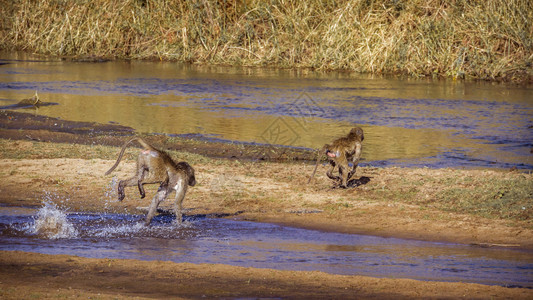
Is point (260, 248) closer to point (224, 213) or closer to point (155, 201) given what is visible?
point (155, 201)

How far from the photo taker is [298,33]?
3106cm

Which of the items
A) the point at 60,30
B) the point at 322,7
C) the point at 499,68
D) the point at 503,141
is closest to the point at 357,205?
the point at 503,141

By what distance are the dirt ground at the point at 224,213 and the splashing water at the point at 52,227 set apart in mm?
1148

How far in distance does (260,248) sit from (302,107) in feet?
44.9

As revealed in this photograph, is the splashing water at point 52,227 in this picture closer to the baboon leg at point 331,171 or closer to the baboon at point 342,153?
the baboon at point 342,153

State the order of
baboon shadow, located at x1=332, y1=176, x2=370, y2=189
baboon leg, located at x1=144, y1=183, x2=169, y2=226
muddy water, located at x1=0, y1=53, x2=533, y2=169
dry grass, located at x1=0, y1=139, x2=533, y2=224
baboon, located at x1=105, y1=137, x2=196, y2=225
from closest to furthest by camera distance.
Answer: baboon, located at x1=105, y1=137, x2=196, y2=225
baboon leg, located at x1=144, y1=183, x2=169, y2=226
dry grass, located at x1=0, y1=139, x2=533, y2=224
baboon shadow, located at x1=332, y1=176, x2=370, y2=189
muddy water, located at x1=0, y1=53, x2=533, y2=169

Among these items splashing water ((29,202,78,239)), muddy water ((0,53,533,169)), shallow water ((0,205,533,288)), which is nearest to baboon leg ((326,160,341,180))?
shallow water ((0,205,533,288))

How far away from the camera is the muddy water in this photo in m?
17.1

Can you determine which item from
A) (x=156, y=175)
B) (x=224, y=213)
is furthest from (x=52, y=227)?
(x=224, y=213)

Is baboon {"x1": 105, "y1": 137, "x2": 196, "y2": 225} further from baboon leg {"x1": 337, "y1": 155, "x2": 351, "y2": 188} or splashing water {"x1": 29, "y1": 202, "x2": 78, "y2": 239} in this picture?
baboon leg {"x1": 337, "y1": 155, "x2": 351, "y2": 188}

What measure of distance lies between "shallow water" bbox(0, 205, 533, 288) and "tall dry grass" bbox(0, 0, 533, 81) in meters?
20.0

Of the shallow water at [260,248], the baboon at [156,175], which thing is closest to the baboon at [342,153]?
the shallow water at [260,248]

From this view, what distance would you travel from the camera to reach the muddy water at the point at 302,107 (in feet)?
56.0

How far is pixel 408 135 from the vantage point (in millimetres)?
18344
